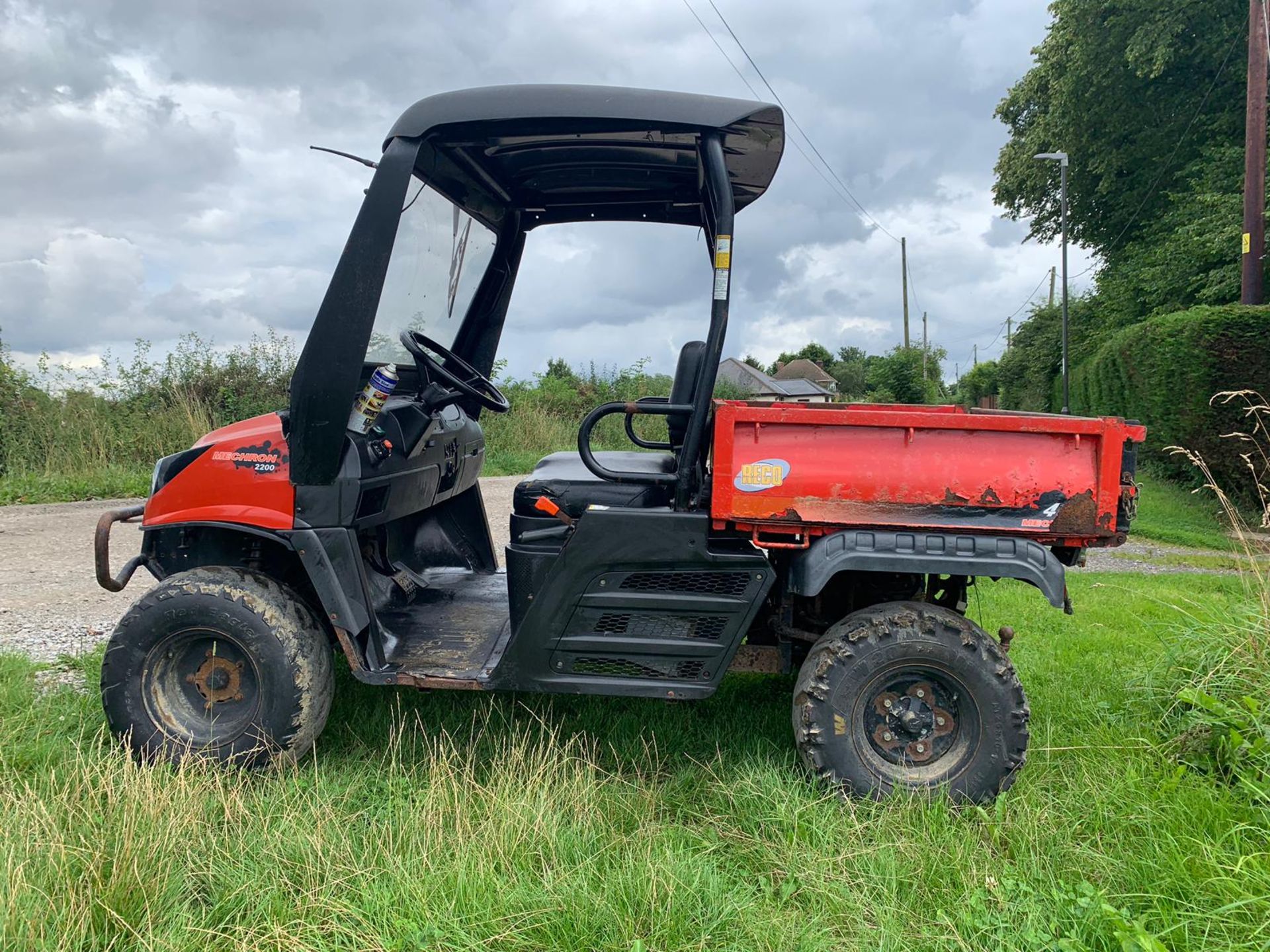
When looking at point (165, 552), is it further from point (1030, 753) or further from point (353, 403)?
point (1030, 753)

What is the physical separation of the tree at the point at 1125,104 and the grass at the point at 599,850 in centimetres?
2136

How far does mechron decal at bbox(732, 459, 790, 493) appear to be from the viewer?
9.73 ft

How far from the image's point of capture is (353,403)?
3.21 m

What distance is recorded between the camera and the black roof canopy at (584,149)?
298cm

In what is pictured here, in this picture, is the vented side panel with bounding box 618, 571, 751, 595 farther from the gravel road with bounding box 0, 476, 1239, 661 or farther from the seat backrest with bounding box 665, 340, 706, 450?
the gravel road with bounding box 0, 476, 1239, 661

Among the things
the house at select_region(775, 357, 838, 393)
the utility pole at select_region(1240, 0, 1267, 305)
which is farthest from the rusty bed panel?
the house at select_region(775, 357, 838, 393)

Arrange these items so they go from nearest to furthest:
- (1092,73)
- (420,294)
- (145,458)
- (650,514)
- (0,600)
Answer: (650,514), (420,294), (0,600), (145,458), (1092,73)

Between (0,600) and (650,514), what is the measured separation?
17.3ft

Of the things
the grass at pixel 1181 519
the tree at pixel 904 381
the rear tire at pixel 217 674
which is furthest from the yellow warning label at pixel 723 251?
the tree at pixel 904 381

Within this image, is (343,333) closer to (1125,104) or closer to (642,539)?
(642,539)

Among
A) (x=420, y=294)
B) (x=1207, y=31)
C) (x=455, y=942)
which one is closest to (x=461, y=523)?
(x=420, y=294)

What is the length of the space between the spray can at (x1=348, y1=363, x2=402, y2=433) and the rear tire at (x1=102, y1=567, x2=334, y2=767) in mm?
710

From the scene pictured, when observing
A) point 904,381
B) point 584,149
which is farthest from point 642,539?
point 904,381

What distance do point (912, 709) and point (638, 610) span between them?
1.05 m
